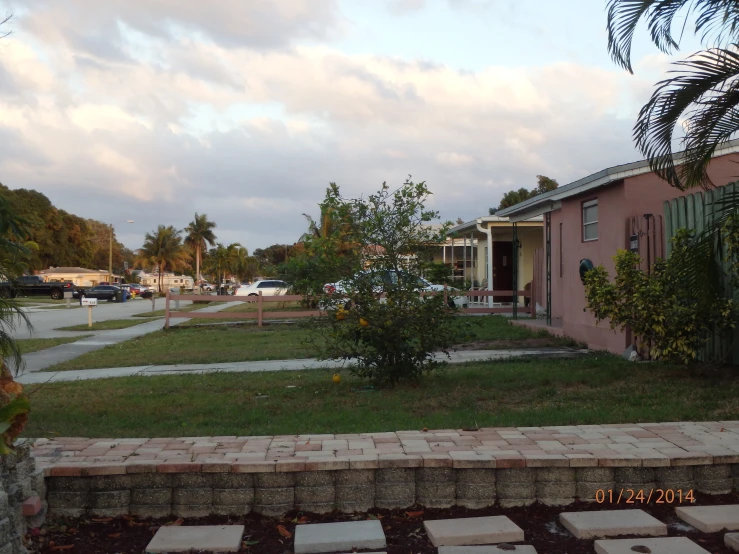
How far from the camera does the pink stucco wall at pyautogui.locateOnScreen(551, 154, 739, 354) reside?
12.2 metres

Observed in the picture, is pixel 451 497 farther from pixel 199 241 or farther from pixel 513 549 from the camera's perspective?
pixel 199 241

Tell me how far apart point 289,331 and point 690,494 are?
15.5 meters

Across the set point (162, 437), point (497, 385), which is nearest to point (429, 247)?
point (497, 385)

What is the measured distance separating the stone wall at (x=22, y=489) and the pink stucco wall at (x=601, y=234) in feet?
30.1

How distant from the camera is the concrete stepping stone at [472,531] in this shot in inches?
181

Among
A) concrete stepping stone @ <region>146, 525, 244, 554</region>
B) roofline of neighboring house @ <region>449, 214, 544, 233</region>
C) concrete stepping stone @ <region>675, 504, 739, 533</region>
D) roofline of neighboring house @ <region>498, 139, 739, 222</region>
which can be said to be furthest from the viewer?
roofline of neighboring house @ <region>449, 214, 544, 233</region>

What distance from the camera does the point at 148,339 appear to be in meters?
19.2

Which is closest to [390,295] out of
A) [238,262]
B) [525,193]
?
[525,193]

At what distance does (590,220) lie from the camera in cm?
1412

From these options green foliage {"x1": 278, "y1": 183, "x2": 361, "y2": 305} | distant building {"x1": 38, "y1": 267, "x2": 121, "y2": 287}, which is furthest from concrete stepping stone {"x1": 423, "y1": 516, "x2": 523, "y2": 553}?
distant building {"x1": 38, "y1": 267, "x2": 121, "y2": 287}

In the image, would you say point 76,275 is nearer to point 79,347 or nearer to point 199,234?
point 199,234

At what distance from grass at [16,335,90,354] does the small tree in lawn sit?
10.1m

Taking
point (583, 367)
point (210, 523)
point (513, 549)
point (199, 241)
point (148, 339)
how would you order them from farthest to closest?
point (199, 241)
point (148, 339)
point (583, 367)
point (210, 523)
point (513, 549)
